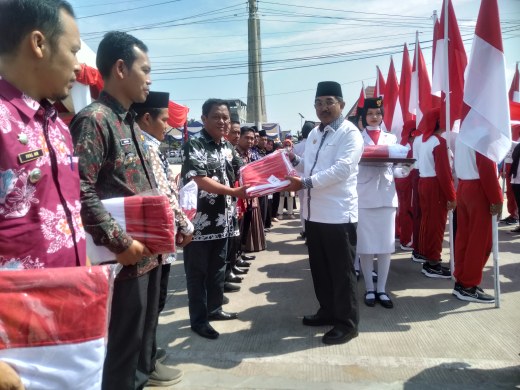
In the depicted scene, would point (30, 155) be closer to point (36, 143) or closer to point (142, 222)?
point (36, 143)

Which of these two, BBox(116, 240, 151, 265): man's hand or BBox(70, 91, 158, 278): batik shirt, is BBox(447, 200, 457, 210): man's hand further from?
BBox(116, 240, 151, 265): man's hand

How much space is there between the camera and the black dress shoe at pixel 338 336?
128 inches

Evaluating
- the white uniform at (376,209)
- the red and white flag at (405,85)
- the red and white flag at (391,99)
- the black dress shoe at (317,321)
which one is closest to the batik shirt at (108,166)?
the black dress shoe at (317,321)

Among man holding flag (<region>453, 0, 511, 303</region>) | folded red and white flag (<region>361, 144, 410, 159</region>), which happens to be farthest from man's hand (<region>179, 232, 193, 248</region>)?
man holding flag (<region>453, 0, 511, 303</region>)

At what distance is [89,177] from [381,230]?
317 centimetres

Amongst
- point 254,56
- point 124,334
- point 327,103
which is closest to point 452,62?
point 327,103

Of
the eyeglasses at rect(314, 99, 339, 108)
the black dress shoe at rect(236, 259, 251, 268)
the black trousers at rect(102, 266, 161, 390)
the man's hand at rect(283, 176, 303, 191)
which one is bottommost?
the black dress shoe at rect(236, 259, 251, 268)

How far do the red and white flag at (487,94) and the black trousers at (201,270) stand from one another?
8.32 ft

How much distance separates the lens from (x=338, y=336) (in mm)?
3256

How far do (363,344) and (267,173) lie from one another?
1.62 metres

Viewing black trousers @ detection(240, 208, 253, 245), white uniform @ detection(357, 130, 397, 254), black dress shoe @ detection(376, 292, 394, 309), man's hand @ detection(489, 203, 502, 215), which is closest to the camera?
man's hand @ detection(489, 203, 502, 215)

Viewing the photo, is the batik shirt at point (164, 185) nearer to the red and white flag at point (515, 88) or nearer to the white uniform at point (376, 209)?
the white uniform at point (376, 209)

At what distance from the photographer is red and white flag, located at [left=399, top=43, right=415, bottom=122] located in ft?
25.1

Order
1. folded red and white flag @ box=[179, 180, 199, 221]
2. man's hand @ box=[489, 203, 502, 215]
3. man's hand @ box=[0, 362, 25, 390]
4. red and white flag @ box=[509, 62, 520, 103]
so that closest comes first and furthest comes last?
1. man's hand @ box=[0, 362, 25, 390]
2. folded red and white flag @ box=[179, 180, 199, 221]
3. man's hand @ box=[489, 203, 502, 215]
4. red and white flag @ box=[509, 62, 520, 103]
